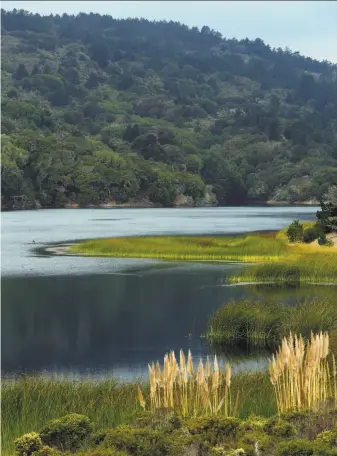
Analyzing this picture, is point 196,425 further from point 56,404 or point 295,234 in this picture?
point 295,234

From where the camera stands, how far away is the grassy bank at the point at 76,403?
45.7 feet

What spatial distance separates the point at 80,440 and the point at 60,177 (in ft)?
524

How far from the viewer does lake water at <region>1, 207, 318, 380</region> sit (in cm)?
2331

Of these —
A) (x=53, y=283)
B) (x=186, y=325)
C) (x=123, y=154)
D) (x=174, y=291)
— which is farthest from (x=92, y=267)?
(x=123, y=154)

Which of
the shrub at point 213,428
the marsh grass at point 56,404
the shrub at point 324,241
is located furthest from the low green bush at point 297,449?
the shrub at point 324,241

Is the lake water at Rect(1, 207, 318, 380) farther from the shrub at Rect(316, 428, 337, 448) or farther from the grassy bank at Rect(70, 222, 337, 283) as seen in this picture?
the shrub at Rect(316, 428, 337, 448)

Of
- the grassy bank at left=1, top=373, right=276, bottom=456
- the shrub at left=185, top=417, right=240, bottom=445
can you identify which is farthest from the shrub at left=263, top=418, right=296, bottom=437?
the grassy bank at left=1, top=373, right=276, bottom=456

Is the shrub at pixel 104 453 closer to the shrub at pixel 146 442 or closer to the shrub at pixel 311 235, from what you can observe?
the shrub at pixel 146 442

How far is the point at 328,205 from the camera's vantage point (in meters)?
58.5

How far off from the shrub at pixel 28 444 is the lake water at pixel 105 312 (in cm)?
984

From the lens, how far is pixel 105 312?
32.2 m

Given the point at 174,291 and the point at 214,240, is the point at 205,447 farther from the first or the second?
the point at 214,240

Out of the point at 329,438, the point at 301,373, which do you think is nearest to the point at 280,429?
the point at 329,438

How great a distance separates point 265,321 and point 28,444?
1435 cm
